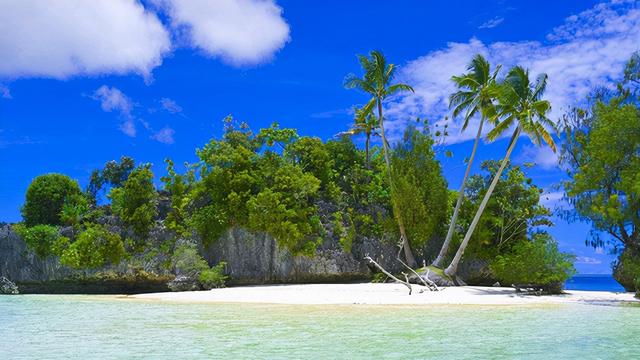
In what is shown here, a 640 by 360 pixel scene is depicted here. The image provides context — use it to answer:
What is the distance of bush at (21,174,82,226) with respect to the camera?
26109 millimetres

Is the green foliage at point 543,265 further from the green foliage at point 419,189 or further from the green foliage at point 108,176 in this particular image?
the green foliage at point 108,176

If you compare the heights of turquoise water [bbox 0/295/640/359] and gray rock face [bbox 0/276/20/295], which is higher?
gray rock face [bbox 0/276/20/295]

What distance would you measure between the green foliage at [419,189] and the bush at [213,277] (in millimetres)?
8003

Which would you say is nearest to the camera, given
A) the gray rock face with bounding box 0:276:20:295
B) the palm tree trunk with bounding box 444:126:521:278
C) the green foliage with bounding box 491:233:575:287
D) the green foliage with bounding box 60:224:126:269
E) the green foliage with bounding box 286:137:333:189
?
the green foliage with bounding box 491:233:575:287

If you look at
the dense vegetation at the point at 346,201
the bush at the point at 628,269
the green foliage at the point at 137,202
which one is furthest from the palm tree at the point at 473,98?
the green foliage at the point at 137,202

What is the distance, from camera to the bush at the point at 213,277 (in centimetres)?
2203

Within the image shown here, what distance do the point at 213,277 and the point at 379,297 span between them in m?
7.92

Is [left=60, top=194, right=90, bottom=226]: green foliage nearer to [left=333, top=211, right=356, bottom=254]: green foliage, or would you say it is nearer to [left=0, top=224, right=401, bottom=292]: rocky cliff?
[left=0, top=224, right=401, bottom=292]: rocky cliff

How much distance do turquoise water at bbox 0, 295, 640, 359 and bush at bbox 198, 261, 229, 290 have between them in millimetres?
7202

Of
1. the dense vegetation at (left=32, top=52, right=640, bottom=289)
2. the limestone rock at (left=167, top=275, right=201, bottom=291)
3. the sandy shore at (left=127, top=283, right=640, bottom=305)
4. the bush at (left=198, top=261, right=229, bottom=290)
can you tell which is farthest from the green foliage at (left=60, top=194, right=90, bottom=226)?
the sandy shore at (left=127, top=283, right=640, bottom=305)

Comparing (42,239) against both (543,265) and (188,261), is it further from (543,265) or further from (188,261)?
(543,265)

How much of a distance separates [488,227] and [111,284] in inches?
656

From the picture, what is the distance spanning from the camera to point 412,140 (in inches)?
988

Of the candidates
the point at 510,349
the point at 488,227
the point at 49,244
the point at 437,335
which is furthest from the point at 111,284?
the point at 510,349
